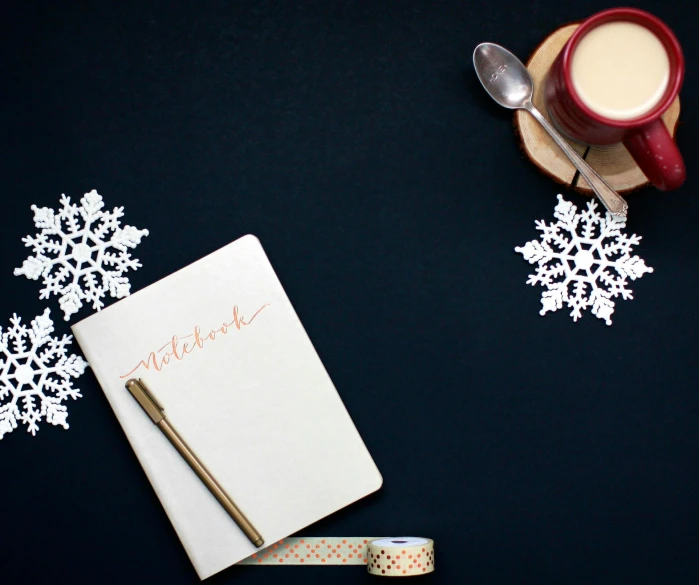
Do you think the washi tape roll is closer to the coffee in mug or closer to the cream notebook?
the cream notebook

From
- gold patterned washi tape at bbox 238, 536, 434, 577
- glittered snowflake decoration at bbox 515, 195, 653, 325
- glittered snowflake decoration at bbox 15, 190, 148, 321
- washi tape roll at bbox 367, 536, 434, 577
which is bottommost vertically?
washi tape roll at bbox 367, 536, 434, 577

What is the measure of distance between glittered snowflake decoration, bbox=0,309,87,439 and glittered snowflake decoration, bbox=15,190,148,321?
0.14ft

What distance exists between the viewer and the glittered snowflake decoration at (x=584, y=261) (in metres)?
0.85

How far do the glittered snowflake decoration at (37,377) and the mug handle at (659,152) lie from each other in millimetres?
672

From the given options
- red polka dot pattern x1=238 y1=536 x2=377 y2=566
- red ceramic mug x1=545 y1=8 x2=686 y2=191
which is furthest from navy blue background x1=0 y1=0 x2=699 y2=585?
red ceramic mug x1=545 y1=8 x2=686 y2=191

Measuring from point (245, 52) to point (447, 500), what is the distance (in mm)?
590

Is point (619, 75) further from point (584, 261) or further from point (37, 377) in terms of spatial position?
point (37, 377)

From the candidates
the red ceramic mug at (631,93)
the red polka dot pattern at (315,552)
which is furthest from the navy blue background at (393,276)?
the red ceramic mug at (631,93)

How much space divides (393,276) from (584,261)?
0.74ft

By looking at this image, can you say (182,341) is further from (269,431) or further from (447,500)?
(447,500)

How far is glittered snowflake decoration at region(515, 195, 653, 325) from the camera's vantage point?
Result: 0.85m

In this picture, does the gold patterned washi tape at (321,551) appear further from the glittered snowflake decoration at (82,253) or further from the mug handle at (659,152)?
the mug handle at (659,152)

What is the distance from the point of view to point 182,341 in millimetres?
849

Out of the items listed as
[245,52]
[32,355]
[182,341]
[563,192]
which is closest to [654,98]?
[563,192]
